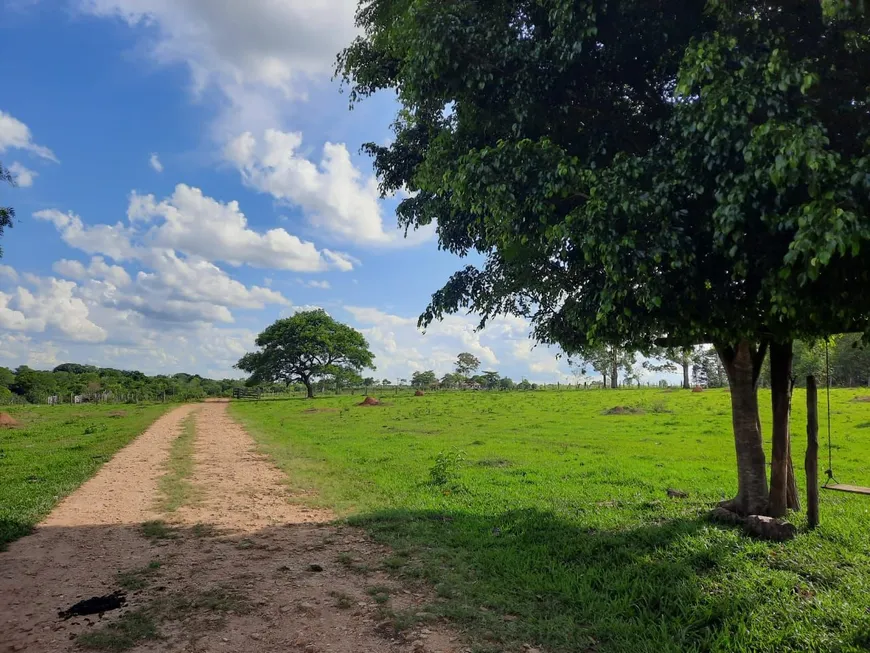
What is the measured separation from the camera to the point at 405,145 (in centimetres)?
982

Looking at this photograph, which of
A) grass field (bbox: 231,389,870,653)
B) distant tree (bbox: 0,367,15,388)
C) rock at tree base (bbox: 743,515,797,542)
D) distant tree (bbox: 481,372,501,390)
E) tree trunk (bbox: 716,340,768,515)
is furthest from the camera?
distant tree (bbox: 481,372,501,390)

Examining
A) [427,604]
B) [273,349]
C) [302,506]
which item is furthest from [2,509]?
[273,349]

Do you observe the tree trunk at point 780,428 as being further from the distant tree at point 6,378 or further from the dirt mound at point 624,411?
the distant tree at point 6,378

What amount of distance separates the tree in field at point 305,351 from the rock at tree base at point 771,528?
57.3m

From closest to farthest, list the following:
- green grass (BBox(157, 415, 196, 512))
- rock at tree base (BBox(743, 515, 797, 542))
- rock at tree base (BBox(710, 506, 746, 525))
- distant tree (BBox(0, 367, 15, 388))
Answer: rock at tree base (BBox(743, 515, 797, 542)) < rock at tree base (BBox(710, 506, 746, 525)) < green grass (BBox(157, 415, 196, 512)) < distant tree (BBox(0, 367, 15, 388))

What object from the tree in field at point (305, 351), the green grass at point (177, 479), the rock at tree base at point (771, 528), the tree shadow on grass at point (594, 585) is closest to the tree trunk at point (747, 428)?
the rock at tree base at point (771, 528)

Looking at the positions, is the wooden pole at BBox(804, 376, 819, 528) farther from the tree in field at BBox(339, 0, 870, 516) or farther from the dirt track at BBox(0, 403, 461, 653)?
the dirt track at BBox(0, 403, 461, 653)

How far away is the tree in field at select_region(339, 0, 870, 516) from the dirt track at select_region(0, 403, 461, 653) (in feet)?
12.9

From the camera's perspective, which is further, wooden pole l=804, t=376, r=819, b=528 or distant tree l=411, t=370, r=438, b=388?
distant tree l=411, t=370, r=438, b=388

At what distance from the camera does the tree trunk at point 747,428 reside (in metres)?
8.50

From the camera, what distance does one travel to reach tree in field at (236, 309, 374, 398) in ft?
206

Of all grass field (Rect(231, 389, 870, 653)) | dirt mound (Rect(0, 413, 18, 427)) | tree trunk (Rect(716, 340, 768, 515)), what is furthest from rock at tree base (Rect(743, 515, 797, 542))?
dirt mound (Rect(0, 413, 18, 427))

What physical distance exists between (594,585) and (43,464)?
15.1 meters

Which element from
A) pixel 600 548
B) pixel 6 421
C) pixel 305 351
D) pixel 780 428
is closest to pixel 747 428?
pixel 780 428
